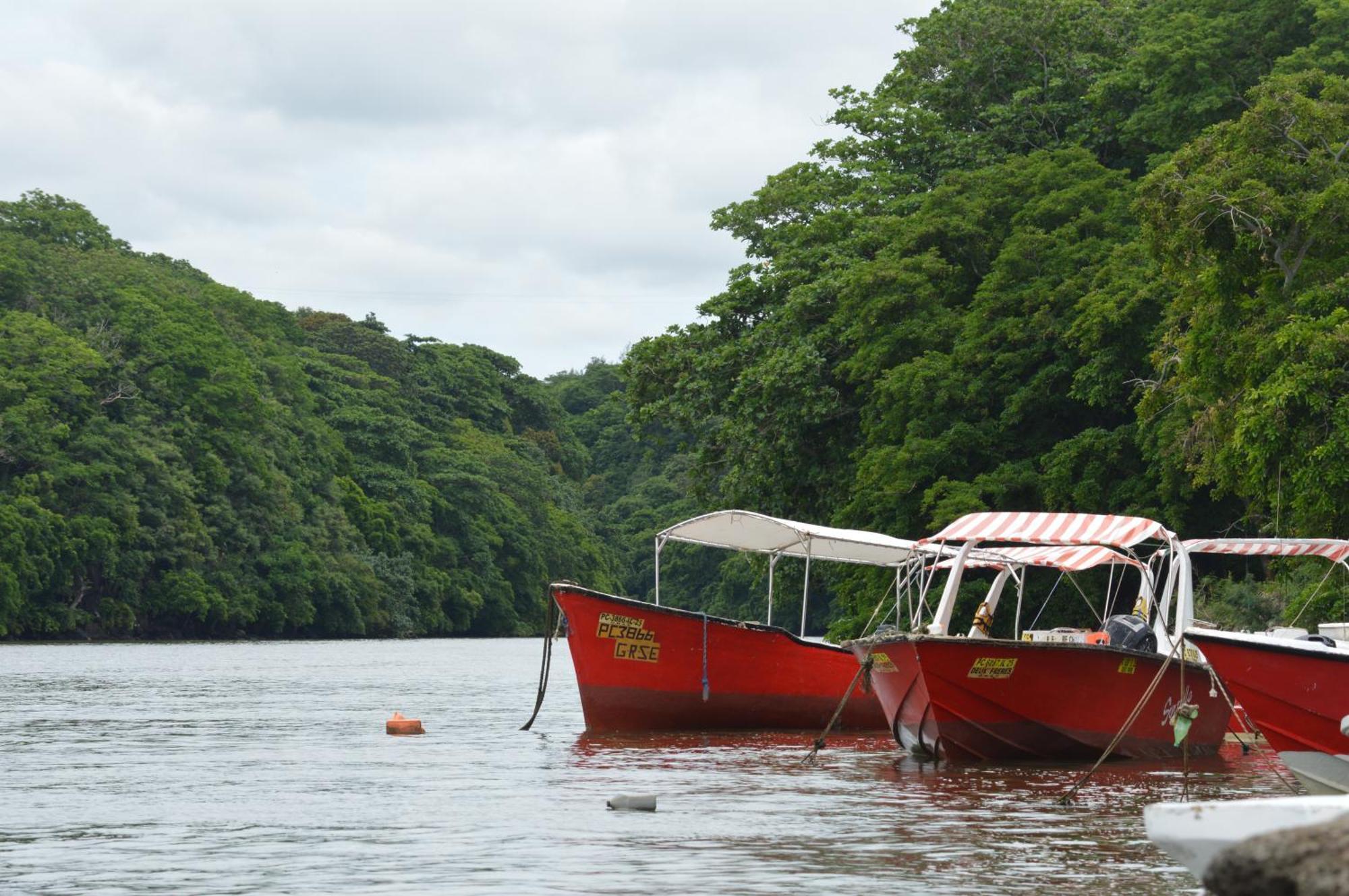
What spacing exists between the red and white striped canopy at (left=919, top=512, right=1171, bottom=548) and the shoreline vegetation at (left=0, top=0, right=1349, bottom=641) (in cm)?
517

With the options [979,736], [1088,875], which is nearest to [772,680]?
[979,736]

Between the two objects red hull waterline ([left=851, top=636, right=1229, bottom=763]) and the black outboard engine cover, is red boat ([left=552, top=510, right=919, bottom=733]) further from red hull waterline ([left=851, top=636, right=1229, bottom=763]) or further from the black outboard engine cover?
the black outboard engine cover

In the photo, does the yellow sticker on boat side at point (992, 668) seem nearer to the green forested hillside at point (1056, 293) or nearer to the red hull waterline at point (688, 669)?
the red hull waterline at point (688, 669)

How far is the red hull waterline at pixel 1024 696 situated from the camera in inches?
753

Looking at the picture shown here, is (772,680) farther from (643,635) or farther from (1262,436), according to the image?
(1262,436)

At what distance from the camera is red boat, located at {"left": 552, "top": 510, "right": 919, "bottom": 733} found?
24.4 meters

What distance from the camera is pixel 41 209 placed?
92438mm

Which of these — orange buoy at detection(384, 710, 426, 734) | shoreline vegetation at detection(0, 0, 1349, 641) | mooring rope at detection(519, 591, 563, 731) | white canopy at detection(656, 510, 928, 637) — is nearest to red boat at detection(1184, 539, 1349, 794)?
white canopy at detection(656, 510, 928, 637)

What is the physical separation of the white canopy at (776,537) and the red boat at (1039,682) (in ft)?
12.8

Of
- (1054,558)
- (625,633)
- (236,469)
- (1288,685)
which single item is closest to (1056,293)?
(1054,558)

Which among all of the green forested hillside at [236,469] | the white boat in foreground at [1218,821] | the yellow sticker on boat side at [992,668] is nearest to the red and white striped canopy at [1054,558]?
the yellow sticker on boat side at [992,668]

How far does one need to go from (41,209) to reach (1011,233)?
6640cm

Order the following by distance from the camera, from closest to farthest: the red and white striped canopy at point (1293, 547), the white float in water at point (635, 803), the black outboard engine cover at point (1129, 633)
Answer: the white float in water at point (635, 803) < the red and white striped canopy at point (1293, 547) < the black outboard engine cover at point (1129, 633)

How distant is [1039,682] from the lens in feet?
63.7
